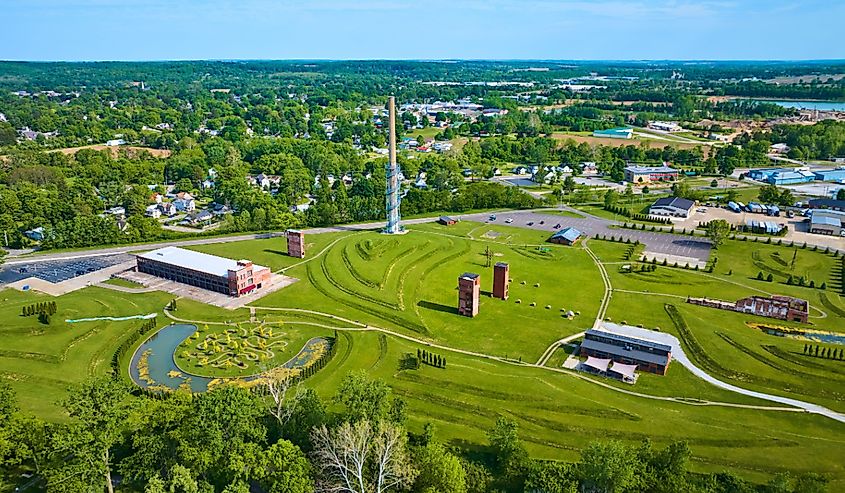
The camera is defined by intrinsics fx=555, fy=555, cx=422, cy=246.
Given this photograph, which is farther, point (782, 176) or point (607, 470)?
point (782, 176)

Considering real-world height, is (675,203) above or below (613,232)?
above

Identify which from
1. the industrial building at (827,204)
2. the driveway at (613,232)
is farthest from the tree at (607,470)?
the industrial building at (827,204)

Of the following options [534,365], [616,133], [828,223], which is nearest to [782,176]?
[828,223]

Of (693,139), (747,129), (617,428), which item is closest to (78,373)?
(617,428)

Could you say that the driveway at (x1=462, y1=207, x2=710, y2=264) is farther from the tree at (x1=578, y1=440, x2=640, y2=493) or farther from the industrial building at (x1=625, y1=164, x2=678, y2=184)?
the tree at (x1=578, y1=440, x2=640, y2=493)

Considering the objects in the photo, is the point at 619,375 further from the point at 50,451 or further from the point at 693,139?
the point at 693,139

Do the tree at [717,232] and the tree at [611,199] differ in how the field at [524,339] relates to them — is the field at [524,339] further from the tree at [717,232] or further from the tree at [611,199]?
the tree at [611,199]

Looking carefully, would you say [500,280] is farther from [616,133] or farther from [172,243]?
[616,133]

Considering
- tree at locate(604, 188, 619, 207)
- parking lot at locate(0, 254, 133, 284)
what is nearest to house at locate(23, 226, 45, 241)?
parking lot at locate(0, 254, 133, 284)
